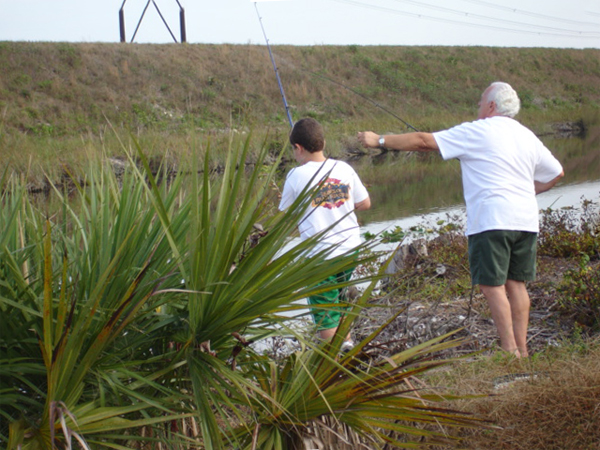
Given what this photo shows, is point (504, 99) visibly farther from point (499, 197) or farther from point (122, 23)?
point (122, 23)

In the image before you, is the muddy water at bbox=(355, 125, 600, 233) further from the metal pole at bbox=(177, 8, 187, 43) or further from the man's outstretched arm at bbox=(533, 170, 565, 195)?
the metal pole at bbox=(177, 8, 187, 43)

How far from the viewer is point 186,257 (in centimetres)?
228

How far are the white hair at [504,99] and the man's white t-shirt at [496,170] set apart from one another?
0.20ft

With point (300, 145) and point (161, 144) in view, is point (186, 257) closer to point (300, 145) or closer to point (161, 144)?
point (300, 145)

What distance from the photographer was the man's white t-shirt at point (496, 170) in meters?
4.30

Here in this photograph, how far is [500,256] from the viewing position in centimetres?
432

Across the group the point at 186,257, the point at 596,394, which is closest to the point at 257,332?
the point at 186,257

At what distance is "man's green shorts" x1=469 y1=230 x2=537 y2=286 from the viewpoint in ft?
14.1

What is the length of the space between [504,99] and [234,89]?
37346 mm

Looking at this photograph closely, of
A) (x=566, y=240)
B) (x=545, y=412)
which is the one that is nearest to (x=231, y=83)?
(x=566, y=240)

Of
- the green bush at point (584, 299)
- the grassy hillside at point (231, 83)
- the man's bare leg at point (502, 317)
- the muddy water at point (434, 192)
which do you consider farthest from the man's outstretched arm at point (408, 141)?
the grassy hillside at point (231, 83)

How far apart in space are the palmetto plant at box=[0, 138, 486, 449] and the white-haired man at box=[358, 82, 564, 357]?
203cm

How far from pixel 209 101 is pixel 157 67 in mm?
5677

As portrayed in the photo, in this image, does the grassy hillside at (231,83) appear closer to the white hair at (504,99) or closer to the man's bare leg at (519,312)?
the white hair at (504,99)
